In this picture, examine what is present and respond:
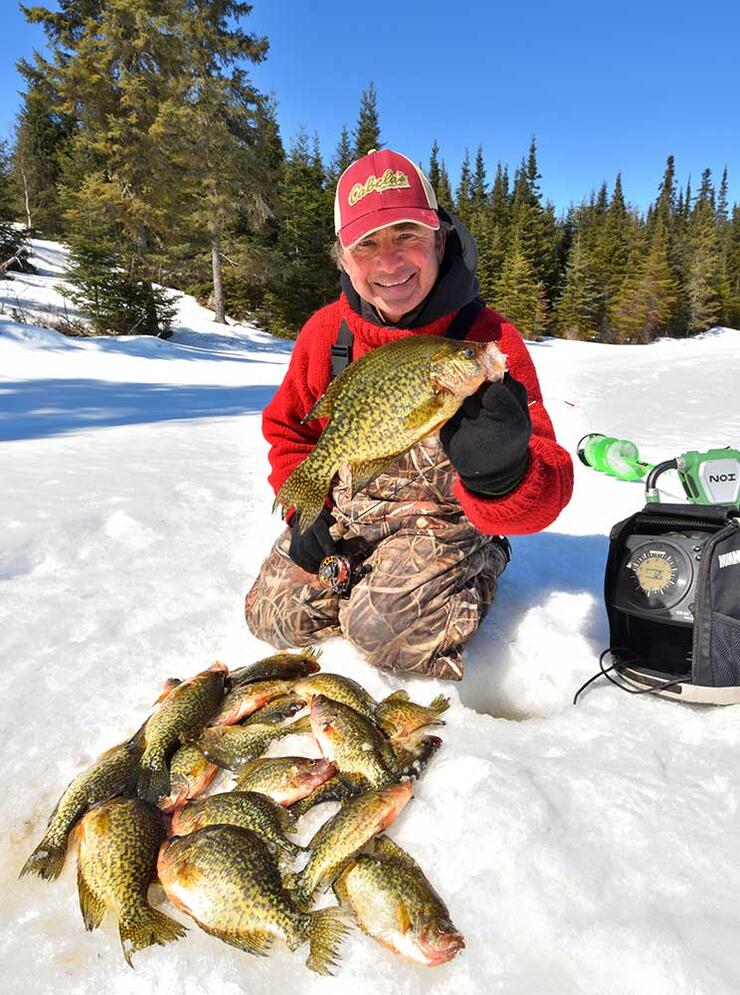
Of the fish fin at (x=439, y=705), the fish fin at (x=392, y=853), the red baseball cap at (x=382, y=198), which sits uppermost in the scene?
the red baseball cap at (x=382, y=198)

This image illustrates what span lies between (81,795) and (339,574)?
5.02ft

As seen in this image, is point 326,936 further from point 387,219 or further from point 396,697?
point 387,219

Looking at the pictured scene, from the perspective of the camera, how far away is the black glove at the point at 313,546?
3.04 metres

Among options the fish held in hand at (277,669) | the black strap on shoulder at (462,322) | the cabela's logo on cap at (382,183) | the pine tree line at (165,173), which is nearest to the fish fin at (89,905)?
the fish held in hand at (277,669)

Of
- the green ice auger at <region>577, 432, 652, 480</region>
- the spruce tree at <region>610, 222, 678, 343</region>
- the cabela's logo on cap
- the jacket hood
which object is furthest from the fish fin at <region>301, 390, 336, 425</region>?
the spruce tree at <region>610, 222, 678, 343</region>

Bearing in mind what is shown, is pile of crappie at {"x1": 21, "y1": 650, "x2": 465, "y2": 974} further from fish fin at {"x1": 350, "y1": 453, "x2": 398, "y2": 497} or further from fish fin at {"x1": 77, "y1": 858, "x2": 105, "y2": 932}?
fish fin at {"x1": 350, "y1": 453, "x2": 398, "y2": 497}

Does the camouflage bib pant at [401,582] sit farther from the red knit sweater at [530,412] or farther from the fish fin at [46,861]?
the fish fin at [46,861]

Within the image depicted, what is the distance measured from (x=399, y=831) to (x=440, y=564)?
51.1 inches

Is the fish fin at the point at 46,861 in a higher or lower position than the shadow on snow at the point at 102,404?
lower

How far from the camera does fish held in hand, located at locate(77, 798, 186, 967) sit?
1.52 meters

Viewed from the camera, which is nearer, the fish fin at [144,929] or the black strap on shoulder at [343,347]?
the fish fin at [144,929]

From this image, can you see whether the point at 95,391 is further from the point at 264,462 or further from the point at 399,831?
the point at 399,831

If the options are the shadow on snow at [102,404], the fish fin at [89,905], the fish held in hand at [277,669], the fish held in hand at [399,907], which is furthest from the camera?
the shadow on snow at [102,404]

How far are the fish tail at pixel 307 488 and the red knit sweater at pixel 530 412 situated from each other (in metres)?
0.63
